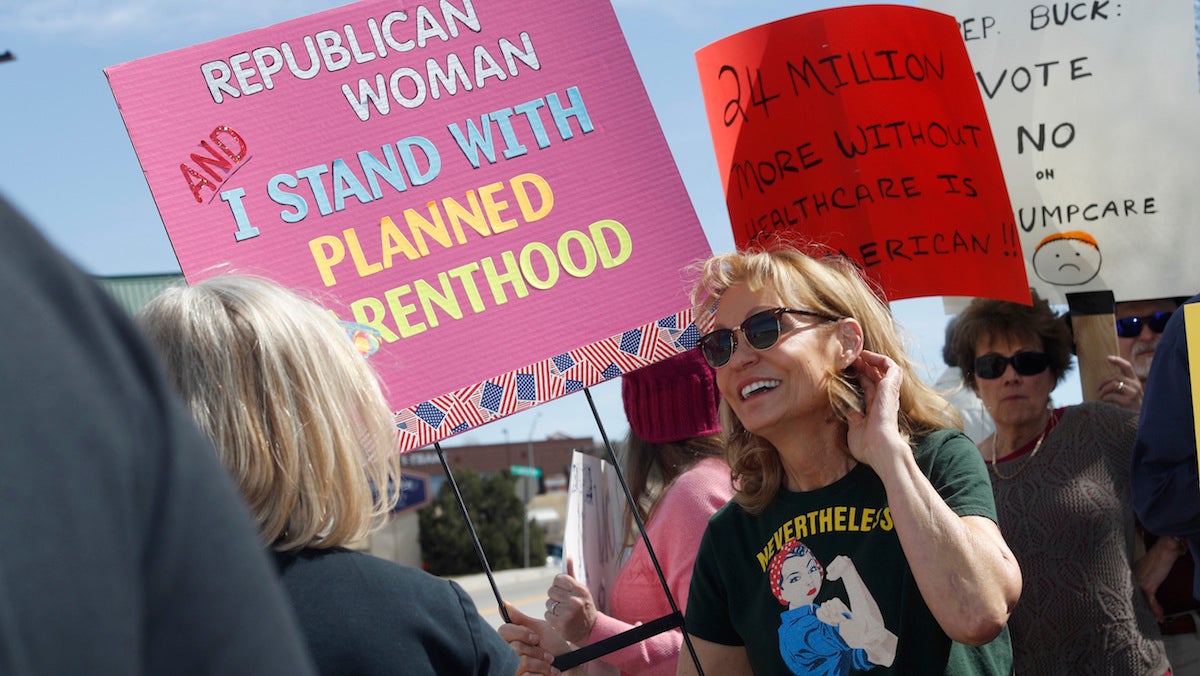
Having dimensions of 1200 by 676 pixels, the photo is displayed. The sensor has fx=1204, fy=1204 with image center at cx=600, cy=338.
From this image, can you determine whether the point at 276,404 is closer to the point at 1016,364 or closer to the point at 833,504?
the point at 833,504

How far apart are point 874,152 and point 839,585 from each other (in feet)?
4.75

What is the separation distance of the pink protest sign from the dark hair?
1.43 m

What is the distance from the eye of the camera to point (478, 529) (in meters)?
43.4

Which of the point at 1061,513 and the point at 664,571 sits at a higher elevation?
the point at 664,571

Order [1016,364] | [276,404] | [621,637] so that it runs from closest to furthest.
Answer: [276,404] < [621,637] < [1016,364]

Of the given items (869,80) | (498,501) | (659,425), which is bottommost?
(498,501)

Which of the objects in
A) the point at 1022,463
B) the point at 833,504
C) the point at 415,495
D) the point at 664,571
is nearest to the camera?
the point at 833,504

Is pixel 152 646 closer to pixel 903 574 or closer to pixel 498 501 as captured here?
pixel 903 574

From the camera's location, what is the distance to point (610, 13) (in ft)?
9.65

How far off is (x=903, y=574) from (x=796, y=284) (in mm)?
740

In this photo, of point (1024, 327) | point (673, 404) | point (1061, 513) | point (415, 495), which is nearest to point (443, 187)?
point (673, 404)

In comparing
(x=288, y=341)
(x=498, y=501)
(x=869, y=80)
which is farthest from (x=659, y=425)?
(x=498, y=501)

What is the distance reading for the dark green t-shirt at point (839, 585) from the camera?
2.40 metres

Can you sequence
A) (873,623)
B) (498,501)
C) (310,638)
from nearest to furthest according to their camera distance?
(310,638) → (873,623) → (498,501)
